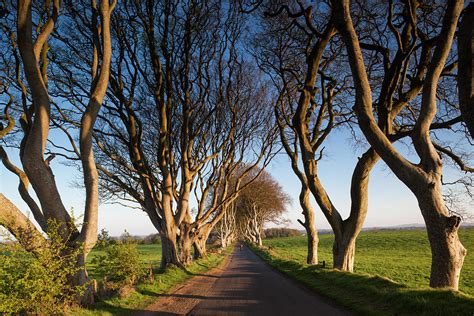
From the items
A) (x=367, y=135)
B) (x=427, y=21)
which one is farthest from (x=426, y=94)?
(x=427, y=21)

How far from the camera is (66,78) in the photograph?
14305 mm

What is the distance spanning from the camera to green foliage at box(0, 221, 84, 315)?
554 centimetres

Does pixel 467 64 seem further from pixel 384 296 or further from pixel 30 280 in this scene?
pixel 30 280

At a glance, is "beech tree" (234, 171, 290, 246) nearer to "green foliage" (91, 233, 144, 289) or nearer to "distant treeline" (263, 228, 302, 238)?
"green foliage" (91, 233, 144, 289)

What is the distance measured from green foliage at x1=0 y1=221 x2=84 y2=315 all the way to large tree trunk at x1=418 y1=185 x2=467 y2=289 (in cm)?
783

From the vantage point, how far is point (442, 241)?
6902mm

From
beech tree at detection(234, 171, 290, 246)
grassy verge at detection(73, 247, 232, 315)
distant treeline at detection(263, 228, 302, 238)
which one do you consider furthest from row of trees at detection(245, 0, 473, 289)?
distant treeline at detection(263, 228, 302, 238)

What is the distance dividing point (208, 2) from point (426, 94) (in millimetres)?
11034

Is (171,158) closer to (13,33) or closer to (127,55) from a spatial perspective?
(127,55)

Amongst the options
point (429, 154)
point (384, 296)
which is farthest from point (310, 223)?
point (429, 154)

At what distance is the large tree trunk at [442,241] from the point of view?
22.6ft

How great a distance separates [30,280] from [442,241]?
826cm

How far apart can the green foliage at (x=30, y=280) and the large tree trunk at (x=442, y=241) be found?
25.7 feet

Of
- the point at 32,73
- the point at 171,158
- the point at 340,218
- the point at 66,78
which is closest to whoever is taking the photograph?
→ the point at 32,73
